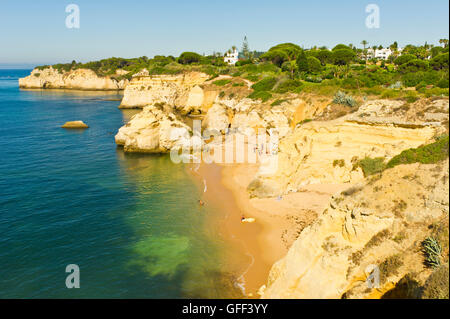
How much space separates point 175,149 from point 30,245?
2513cm

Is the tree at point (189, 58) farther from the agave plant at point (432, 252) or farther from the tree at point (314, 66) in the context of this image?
the agave plant at point (432, 252)

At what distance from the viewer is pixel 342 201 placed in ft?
43.5

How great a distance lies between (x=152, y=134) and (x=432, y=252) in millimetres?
38233

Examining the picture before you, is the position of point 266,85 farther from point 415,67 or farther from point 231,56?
point 231,56

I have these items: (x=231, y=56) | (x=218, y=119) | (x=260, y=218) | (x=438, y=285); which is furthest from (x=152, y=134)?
(x=231, y=56)

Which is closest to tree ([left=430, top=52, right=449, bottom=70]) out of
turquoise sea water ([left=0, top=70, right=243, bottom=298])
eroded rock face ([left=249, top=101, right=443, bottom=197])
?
eroded rock face ([left=249, top=101, right=443, bottom=197])

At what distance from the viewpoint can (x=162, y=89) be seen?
8281cm

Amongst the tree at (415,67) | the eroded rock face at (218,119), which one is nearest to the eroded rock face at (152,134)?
the eroded rock face at (218,119)

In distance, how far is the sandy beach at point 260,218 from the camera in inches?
746

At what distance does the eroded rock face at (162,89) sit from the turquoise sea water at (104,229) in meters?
39.8

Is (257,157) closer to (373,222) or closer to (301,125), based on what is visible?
(301,125)

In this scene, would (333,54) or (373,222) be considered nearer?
(373,222)
